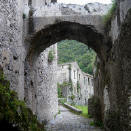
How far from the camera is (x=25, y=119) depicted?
3984mm

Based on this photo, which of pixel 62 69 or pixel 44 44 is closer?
pixel 44 44

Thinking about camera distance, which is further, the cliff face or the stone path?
the stone path

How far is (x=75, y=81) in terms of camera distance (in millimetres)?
30688

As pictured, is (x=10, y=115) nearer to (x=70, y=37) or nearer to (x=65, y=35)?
(x=65, y=35)

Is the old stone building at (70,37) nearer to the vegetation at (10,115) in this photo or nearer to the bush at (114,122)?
the bush at (114,122)

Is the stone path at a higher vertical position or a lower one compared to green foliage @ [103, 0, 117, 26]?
lower

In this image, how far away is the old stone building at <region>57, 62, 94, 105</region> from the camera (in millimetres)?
28223

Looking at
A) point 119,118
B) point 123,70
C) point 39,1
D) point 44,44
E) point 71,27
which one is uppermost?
point 39,1

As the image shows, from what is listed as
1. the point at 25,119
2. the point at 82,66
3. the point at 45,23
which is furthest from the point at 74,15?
the point at 82,66

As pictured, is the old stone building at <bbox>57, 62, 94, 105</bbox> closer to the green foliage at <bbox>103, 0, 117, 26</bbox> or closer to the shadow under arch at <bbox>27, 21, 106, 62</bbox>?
the shadow under arch at <bbox>27, 21, 106, 62</bbox>

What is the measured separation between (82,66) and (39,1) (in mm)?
34932

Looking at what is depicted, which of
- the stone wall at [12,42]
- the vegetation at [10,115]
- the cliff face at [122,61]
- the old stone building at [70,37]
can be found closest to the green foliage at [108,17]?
the old stone building at [70,37]

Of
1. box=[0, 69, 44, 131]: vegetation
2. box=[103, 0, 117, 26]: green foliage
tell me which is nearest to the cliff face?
box=[103, 0, 117, 26]: green foliage

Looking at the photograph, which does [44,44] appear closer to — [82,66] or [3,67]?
[3,67]
